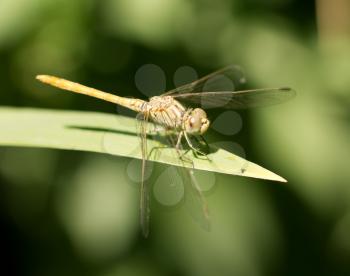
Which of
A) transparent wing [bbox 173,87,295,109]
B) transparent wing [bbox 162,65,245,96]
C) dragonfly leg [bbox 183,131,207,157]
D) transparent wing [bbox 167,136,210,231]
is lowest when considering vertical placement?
transparent wing [bbox 167,136,210,231]

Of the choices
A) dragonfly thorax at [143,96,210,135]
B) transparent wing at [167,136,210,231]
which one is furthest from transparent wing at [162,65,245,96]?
transparent wing at [167,136,210,231]

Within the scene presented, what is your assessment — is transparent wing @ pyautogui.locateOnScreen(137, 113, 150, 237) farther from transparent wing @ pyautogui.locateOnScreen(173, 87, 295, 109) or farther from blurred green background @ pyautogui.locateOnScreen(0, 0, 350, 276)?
blurred green background @ pyautogui.locateOnScreen(0, 0, 350, 276)

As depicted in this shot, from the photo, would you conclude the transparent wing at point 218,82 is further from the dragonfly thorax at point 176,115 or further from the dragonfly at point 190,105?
the dragonfly thorax at point 176,115

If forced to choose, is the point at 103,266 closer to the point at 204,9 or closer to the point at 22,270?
the point at 22,270

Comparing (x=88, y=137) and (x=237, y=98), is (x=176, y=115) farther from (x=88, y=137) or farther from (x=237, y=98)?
(x=88, y=137)

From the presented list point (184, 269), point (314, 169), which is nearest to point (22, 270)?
point (184, 269)

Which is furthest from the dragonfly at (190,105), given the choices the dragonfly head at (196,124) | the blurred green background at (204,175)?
the blurred green background at (204,175)

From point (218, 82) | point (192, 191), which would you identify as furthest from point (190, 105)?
point (192, 191)
